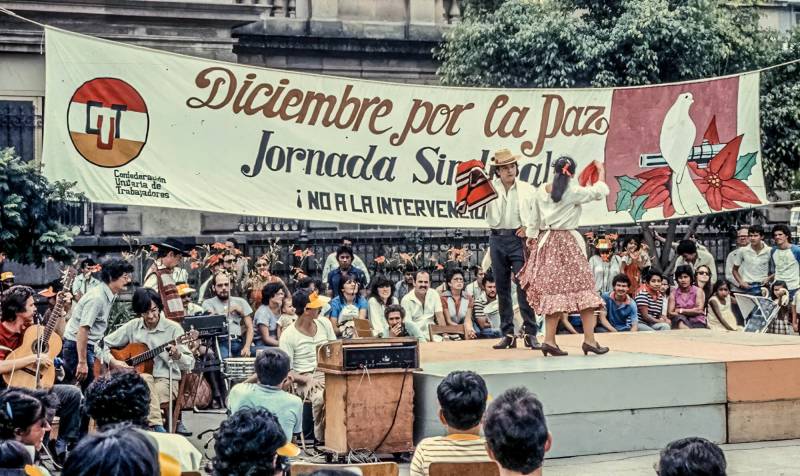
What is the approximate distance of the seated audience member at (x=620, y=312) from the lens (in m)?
15.8

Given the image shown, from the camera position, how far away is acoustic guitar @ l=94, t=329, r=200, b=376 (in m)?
11.0

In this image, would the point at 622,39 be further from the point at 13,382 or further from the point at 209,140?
the point at 13,382

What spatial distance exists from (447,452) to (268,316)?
308 inches

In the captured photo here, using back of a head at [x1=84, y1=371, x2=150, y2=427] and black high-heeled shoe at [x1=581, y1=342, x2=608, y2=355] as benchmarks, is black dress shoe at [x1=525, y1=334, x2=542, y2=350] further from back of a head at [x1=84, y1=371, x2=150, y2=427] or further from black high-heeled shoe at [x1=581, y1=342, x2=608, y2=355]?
back of a head at [x1=84, y1=371, x2=150, y2=427]

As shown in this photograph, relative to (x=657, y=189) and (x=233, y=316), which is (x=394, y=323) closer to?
(x=233, y=316)

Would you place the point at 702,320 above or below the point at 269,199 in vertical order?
below

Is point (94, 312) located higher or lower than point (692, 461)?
higher

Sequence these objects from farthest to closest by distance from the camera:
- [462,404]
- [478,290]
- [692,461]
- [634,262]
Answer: [634,262] → [478,290] → [462,404] → [692,461]

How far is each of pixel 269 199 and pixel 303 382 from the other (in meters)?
2.97

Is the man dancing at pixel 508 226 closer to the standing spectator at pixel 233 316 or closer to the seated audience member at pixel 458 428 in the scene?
the standing spectator at pixel 233 316

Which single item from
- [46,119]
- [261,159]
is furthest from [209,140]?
[46,119]

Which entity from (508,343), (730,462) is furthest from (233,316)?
(730,462)

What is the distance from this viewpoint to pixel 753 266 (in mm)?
19047

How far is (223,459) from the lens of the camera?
5270mm
